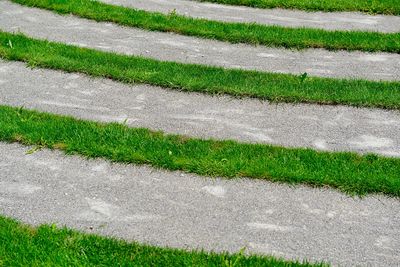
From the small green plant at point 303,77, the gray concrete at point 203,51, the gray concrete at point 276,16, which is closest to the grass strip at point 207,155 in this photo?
the small green plant at point 303,77

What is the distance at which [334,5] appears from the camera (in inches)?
496

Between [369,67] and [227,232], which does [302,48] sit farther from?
[227,232]

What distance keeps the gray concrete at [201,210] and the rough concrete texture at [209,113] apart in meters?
1.19

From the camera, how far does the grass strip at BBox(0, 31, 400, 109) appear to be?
891 centimetres

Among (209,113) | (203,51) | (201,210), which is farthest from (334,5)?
(201,210)

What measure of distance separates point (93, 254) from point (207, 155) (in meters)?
2.18

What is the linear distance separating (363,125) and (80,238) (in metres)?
4.23

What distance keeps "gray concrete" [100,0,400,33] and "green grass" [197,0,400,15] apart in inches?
6.3

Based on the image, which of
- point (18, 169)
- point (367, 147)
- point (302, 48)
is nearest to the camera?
point (18, 169)

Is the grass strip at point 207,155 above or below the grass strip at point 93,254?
above

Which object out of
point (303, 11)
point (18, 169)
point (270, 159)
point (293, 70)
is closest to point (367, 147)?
point (270, 159)

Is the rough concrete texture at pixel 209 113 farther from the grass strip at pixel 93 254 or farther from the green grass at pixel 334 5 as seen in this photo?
the green grass at pixel 334 5

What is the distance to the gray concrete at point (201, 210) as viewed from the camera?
234 inches

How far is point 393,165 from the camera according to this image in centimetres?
725
